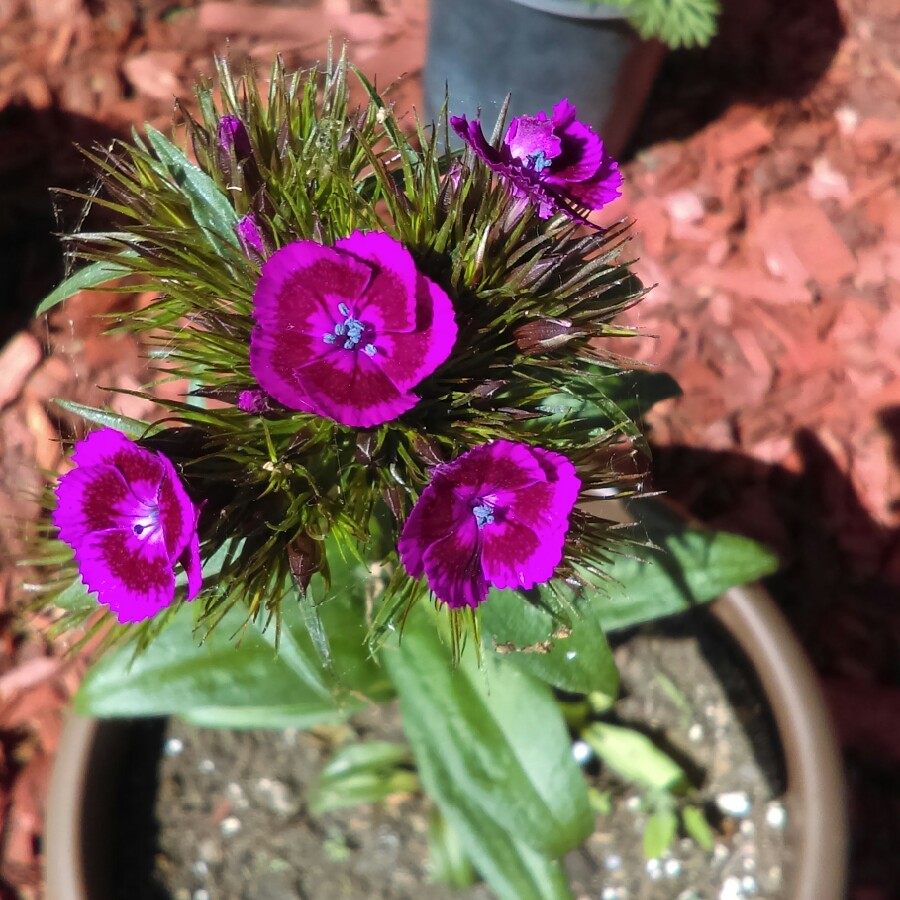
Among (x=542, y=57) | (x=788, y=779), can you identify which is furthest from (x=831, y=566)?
(x=542, y=57)

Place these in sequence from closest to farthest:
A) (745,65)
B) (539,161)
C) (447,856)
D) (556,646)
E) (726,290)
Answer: (539,161) → (556,646) → (447,856) → (726,290) → (745,65)

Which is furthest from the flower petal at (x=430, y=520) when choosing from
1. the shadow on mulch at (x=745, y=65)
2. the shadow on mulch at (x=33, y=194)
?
the shadow on mulch at (x=745, y=65)

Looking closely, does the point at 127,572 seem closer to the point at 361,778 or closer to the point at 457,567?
the point at 457,567

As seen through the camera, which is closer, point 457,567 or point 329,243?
point 457,567

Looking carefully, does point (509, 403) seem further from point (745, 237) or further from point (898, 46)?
point (898, 46)

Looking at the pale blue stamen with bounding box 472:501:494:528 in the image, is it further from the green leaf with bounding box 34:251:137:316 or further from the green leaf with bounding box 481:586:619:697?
the green leaf with bounding box 34:251:137:316

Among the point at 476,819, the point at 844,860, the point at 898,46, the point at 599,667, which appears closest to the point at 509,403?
the point at 599,667
